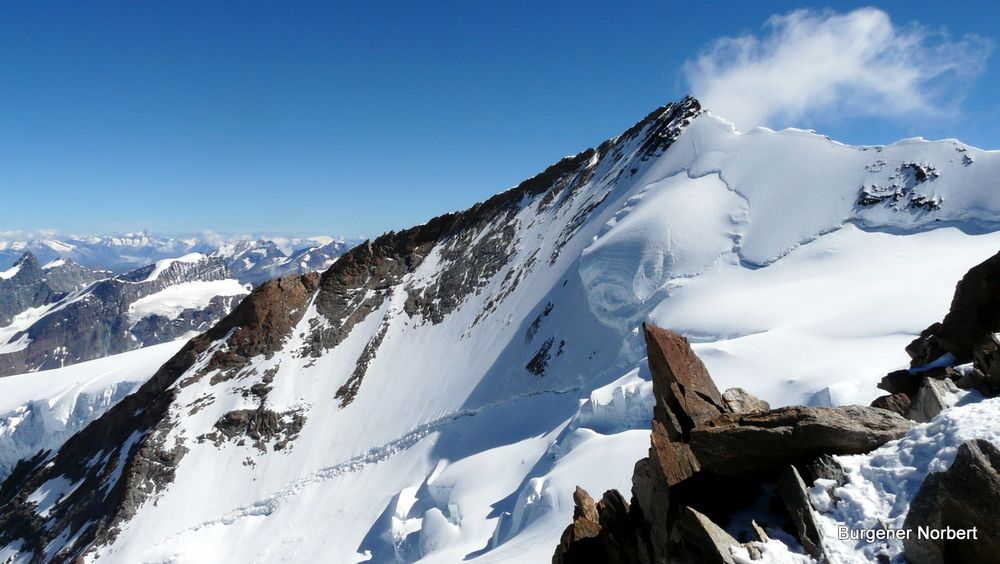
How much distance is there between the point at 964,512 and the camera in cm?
636

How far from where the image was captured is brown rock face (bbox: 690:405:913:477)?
835 centimetres

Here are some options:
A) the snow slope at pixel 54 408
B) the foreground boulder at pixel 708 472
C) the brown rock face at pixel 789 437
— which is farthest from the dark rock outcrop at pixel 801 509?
the snow slope at pixel 54 408

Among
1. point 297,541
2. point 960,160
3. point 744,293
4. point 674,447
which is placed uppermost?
point 960,160

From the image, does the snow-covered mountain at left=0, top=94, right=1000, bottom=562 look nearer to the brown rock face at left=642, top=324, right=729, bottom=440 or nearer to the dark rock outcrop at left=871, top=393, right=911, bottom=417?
the dark rock outcrop at left=871, top=393, right=911, bottom=417

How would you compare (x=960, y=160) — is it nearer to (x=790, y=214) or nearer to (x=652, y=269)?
(x=790, y=214)

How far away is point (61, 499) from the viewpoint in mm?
57844

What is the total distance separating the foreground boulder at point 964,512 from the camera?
20.5 feet

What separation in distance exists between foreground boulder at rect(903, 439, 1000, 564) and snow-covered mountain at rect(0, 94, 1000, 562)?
12073 mm

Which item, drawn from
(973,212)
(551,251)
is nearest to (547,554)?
(973,212)

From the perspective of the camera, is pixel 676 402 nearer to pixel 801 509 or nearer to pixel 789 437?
pixel 789 437

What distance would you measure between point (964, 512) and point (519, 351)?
39.7 meters

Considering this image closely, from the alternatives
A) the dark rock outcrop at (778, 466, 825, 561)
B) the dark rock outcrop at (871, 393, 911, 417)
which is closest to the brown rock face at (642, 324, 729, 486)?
the dark rock outcrop at (778, 466, 825, 561)

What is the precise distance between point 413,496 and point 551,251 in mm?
29071

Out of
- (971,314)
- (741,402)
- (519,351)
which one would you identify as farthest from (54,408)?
(971,314)
